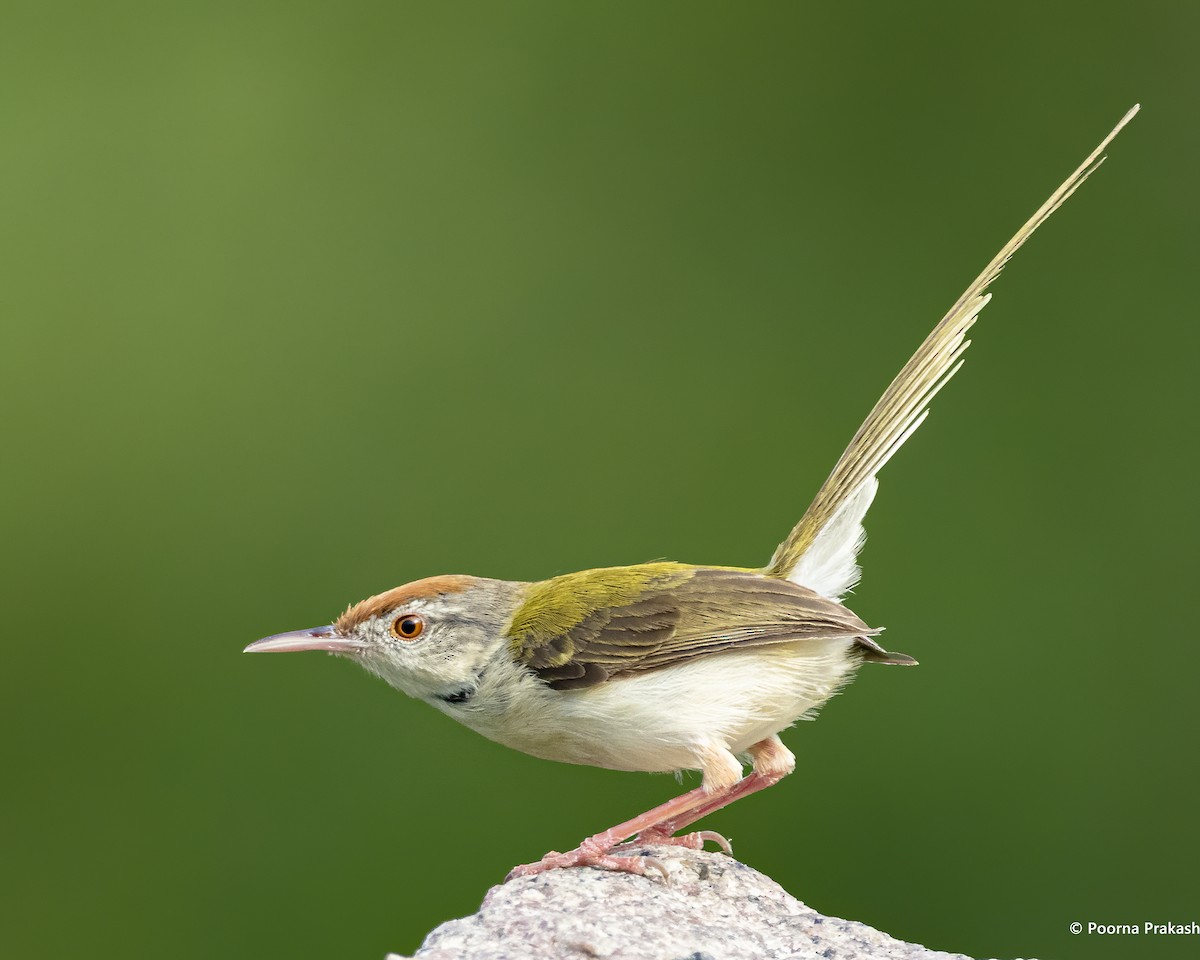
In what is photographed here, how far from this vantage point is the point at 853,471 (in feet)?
13.7

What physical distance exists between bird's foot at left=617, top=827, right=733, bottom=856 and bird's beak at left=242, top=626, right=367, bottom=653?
1.00 m

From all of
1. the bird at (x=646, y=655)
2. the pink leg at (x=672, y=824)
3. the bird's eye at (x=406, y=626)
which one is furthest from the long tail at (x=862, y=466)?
the bird's eye at (x=406, y=626)

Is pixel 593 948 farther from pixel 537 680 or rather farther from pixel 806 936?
pixel 537 680

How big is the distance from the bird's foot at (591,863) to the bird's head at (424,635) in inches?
22.3

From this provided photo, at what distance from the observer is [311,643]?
155 inches

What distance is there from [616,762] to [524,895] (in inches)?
23.7

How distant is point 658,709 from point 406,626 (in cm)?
81

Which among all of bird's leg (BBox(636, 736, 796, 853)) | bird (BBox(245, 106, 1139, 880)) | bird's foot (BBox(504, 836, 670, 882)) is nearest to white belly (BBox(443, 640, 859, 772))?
bird (BBox(245, 106, 1139, 880))

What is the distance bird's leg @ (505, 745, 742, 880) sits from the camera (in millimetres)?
3436

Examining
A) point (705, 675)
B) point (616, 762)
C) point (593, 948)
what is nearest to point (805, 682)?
point (705, 675)

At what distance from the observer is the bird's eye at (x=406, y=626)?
→ 3.85 meters

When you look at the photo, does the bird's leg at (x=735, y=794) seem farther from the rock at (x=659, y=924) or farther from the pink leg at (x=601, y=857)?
the pink leg at (x=601, y=857)

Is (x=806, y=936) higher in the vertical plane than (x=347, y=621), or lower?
lower

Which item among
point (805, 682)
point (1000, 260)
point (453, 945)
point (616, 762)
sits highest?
point (1000, 260)
